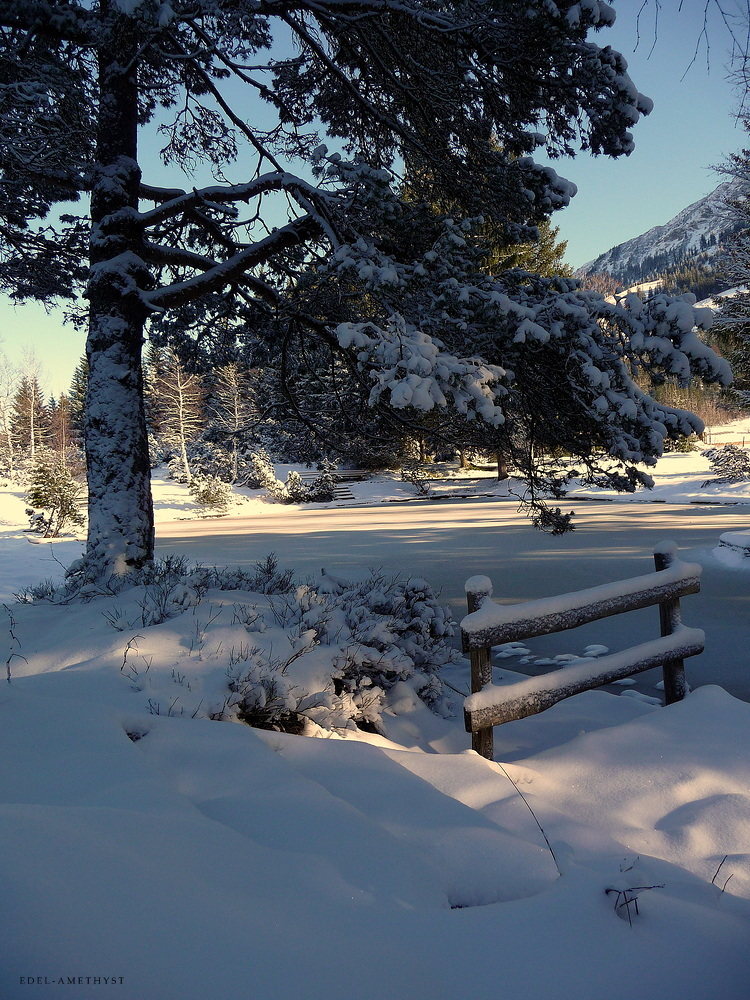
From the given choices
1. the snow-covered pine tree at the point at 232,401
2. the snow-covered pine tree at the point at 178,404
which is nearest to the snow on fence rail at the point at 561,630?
the snow-covered pine tree at the point at 232,401

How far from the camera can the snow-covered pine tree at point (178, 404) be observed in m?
43.8

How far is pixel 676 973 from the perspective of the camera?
1.97 m

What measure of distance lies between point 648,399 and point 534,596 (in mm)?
3919

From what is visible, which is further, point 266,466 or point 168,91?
point 266,466

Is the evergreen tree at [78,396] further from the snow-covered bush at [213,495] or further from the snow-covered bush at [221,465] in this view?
the snow-covered bush at [213,495]

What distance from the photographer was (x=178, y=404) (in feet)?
148

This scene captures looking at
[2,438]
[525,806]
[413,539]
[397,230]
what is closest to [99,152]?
[397,230]

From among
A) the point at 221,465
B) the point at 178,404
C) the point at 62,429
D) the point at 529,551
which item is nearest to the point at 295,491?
the point at 221,465

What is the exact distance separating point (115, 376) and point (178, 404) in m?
41.1

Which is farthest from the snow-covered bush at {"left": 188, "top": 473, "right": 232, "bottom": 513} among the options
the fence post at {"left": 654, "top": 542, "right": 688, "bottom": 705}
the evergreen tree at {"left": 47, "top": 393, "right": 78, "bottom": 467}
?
the evergreen tree at {"left": 47, "top": 393, "right": 78, "bottom": 467}

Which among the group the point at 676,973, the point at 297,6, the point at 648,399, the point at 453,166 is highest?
the point at 297,6

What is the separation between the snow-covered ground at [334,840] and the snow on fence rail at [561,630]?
0.31 metres

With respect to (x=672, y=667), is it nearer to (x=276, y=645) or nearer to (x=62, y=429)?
(x=276, y=645)

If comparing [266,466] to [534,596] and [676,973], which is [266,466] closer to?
[534,596]
